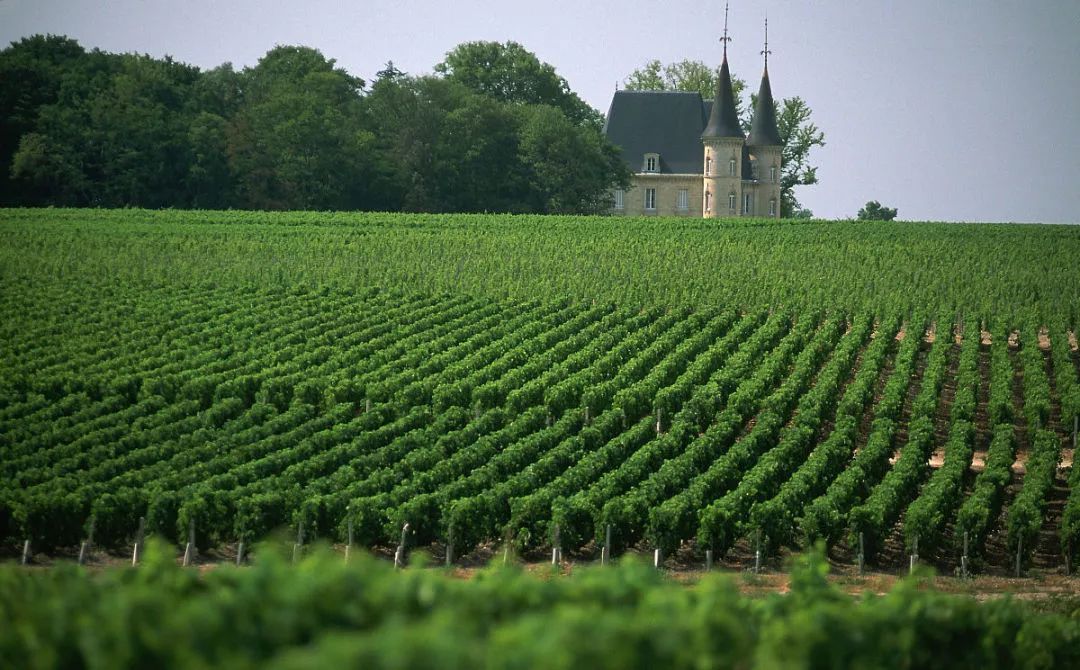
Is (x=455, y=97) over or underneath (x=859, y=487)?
over

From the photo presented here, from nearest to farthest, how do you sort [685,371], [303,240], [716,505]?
[716,505] → [685,371] → [303,240]

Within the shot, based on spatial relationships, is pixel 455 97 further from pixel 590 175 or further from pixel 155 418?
pixel 155 418

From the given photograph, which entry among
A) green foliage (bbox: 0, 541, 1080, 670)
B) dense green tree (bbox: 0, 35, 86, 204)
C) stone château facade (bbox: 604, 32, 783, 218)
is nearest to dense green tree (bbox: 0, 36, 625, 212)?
dense green tree (bbox: 0, 35, 86, 204)

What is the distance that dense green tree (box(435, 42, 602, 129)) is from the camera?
3799 inches

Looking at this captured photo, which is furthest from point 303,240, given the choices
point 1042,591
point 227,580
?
point 227,580

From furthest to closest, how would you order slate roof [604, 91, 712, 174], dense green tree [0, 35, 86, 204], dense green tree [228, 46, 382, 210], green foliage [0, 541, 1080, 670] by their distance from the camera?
slate roof [604, 91, 712, 174], dense green tree [228, 46, 382, 210], dense green tree [0, 35, 86, 204], green foliage [0, 541, 1080, 670]

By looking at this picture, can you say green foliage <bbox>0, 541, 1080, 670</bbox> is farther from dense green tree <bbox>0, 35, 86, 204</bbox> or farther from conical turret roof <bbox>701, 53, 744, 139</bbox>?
conical turret roof <bbox>701, 53, 744, 139</bbox>

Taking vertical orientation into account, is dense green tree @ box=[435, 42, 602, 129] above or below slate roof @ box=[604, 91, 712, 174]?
above

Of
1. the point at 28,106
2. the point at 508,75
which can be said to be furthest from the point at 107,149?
the point at 508,75

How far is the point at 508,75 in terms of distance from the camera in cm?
9681

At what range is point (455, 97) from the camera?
266 ft

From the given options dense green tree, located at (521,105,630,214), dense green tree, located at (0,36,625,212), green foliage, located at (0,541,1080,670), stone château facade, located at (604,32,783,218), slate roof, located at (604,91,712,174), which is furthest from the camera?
slate roof, located at (604,91,712,174)

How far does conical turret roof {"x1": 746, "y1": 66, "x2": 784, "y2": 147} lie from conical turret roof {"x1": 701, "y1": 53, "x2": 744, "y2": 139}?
3903mm

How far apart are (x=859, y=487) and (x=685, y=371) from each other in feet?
30.6
